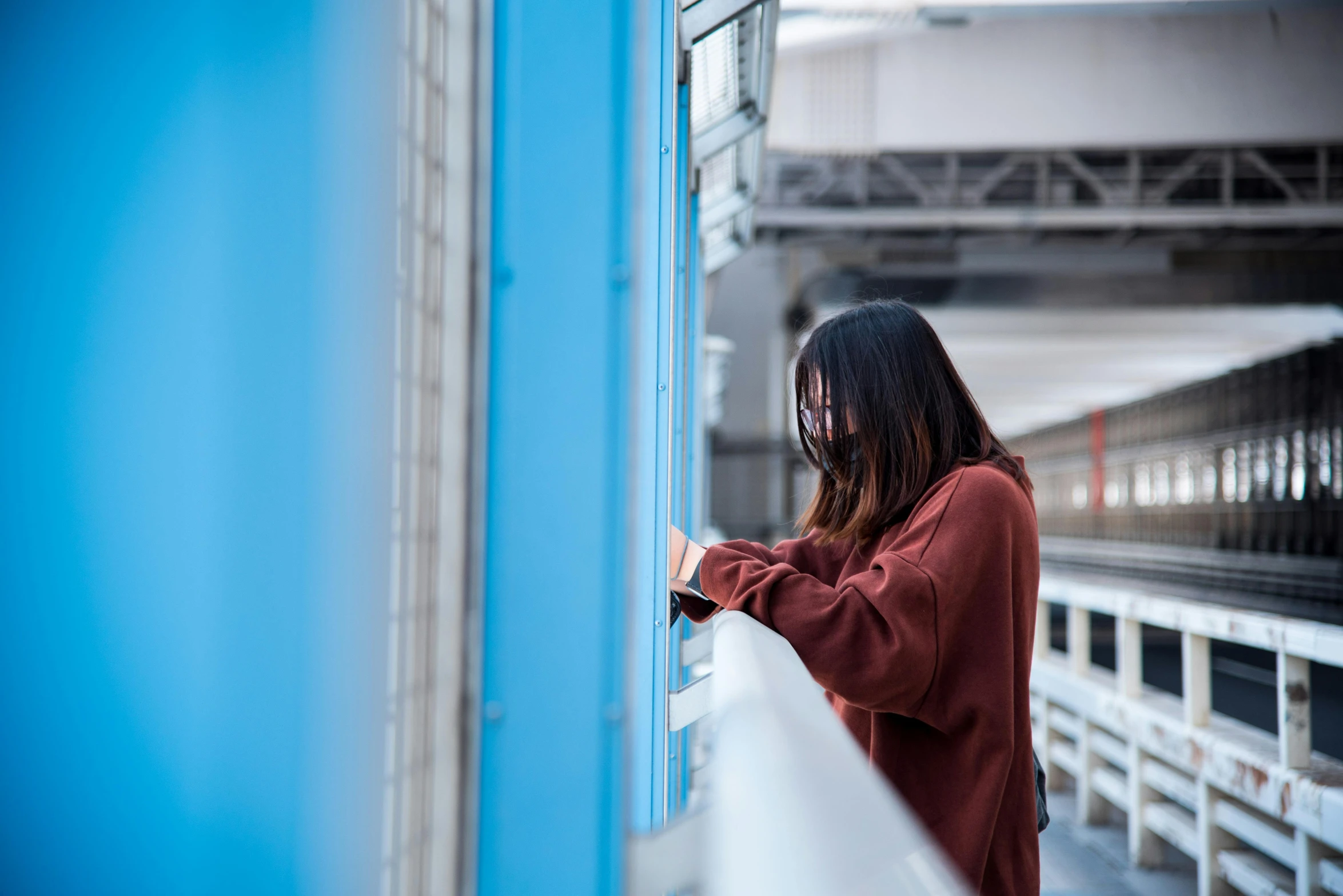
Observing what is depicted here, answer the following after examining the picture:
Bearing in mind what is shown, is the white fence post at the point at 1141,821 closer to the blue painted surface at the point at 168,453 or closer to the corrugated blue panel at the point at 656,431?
the corrugated blue panel at the point at 656,431

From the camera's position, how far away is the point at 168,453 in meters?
0.88

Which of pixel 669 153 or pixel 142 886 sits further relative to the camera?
pixel 669 153

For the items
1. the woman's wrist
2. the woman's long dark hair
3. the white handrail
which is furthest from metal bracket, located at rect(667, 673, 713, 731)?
the white handrail

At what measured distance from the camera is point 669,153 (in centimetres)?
203

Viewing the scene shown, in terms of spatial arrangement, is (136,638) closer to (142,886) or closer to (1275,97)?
(142,886)

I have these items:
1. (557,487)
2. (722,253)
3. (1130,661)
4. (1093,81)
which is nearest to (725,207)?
(722,253)

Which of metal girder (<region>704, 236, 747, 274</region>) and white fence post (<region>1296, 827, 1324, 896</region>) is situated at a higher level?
metal girder (<region>704, 236, 747, 274</region>)

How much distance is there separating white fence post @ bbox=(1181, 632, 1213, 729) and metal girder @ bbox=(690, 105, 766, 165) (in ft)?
8.22

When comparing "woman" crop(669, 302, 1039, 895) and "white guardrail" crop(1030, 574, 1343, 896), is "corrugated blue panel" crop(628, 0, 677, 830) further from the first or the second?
"white guardrail" crop(1030, 574, 1343, 896)

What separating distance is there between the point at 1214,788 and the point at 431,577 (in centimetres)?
361

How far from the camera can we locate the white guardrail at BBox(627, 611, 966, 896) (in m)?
0.61

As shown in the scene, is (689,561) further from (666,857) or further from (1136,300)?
(1136,300)

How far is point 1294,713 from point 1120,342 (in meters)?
19.0

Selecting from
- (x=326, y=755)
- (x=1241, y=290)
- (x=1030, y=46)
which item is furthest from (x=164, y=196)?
(x=1241, y=290)
